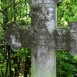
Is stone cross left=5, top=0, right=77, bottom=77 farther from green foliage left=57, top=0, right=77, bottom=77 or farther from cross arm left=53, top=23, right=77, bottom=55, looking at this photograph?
green foliage left=57, top=0, right=77, bottom=77

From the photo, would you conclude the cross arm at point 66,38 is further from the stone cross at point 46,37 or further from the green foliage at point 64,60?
the green foliage at point 64,60

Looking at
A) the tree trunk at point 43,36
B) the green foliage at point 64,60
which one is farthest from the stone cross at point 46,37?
the green foliage at point 64,60

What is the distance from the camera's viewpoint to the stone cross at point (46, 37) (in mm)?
4055

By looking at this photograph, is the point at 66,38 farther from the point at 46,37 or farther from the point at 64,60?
the point at 64,60

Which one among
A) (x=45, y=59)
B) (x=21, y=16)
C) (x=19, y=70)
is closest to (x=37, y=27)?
(x=45, y=59)

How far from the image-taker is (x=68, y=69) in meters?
5.99

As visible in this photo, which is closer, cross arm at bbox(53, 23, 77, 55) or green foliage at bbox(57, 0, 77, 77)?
cross arm at bbox(53, 23, 77, 55)

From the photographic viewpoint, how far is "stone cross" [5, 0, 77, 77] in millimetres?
4055

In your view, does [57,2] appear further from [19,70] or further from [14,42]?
[19,70]

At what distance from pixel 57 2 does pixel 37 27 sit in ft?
1.36

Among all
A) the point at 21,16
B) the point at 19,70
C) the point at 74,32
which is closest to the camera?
the point at 74,32

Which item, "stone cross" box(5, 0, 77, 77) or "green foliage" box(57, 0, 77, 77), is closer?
"stone cross" box(5, 0, 77, 77)

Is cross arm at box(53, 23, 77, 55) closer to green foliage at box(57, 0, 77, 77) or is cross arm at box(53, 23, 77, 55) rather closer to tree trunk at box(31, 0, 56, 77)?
tree trunk at box(31, 0, 56, 77)

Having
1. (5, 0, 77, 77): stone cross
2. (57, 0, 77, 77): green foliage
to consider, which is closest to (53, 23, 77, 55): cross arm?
(5, 0, 77, 77): stone cross
